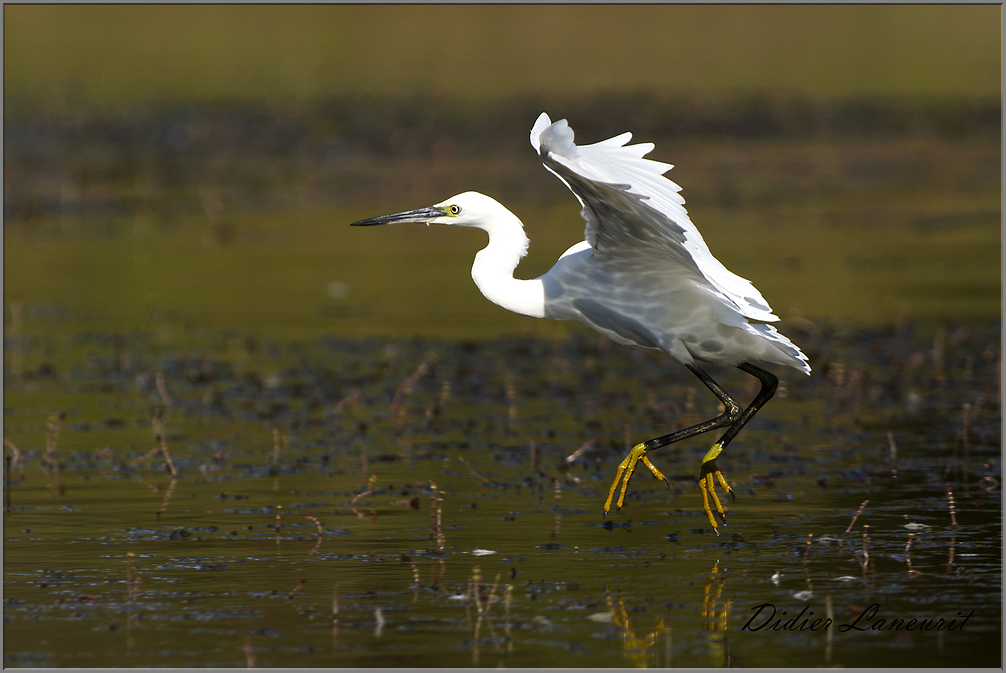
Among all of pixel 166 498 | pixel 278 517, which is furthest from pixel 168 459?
pixel 278 517

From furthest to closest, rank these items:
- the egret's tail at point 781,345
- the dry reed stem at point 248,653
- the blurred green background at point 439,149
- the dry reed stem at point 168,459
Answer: the blurred green background at point 439,149 < the dry reed stem at point 168,459 < the egret's tail at point 781,345 < the dry reed stem at point 248,653

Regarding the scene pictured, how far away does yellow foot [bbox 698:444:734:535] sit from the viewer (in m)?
7.09

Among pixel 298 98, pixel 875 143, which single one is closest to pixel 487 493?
pixel 875 143

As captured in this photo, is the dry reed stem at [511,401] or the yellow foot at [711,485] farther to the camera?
the dry reed stem at [511,401]

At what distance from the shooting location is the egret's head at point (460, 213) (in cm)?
766

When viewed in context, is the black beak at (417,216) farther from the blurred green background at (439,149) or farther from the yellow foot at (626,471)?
the blurred green background at (439,149)

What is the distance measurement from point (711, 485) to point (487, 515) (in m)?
1.17

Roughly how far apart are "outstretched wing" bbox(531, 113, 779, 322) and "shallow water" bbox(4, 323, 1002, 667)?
1.22 meters

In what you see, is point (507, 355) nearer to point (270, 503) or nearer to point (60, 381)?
point (60, 381)

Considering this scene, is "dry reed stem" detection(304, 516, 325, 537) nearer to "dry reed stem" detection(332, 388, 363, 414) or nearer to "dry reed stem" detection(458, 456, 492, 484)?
"dry reed stem" detection(458, 456, 492, 484)

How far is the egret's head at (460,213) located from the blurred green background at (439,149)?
5753 mm

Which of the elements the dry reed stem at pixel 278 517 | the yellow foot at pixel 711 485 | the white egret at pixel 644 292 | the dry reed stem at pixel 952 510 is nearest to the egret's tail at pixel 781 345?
the white egret at pixel 644 292

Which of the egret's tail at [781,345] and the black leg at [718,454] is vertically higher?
the egret's tail at [781,345]

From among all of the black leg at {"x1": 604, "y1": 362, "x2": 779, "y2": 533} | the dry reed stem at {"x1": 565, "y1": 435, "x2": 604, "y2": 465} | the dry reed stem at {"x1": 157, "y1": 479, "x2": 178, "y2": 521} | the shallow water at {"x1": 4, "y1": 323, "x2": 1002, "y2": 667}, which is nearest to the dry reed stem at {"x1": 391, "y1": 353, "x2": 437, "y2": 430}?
the shallow water at {"x1": 4, "y1": 323, "x2": 1002, "y2": 667}
